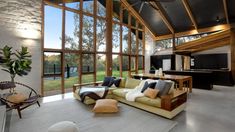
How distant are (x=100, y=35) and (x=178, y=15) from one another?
530cm

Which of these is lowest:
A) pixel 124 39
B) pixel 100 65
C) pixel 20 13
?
pixel 100 65

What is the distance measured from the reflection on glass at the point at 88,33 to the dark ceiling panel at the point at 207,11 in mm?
Answer: 5753

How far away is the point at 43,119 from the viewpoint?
3.54m

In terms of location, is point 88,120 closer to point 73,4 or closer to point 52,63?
point 52,63

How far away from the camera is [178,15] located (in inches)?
362

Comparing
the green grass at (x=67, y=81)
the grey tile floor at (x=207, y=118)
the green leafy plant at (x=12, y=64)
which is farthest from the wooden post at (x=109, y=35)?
the grey tile floor at (x=207, y=118)

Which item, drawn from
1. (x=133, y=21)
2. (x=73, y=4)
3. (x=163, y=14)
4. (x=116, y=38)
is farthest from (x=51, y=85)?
(x=163, y=14)

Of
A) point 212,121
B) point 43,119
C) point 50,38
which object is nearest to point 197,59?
point 212,121

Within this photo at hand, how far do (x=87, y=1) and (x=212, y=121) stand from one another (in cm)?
753

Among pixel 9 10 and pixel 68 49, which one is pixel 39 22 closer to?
pixel 9 10

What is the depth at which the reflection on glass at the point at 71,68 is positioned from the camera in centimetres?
682

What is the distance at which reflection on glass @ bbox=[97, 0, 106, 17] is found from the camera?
26.8 ft

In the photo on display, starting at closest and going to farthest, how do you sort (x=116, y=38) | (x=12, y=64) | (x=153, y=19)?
1. (x=12, y=64)
2. (x=116, y=38)
3. (x=153, y=19)

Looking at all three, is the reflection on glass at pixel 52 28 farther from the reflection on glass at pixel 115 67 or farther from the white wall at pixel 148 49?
the white wall at pixel 148 49
